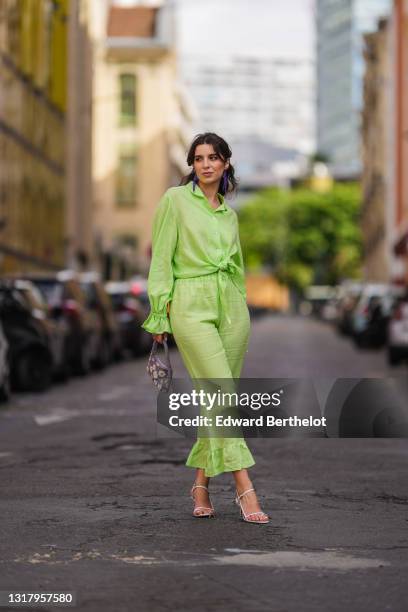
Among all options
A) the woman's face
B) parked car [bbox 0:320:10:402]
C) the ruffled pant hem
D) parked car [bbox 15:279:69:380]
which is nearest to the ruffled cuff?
the ruffled pant hem

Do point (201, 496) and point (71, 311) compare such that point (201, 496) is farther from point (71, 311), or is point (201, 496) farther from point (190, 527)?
point (71, 311)

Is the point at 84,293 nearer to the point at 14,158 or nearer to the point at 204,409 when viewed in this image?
the point at 204,409

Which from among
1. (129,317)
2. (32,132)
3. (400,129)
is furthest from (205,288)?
(400,129)

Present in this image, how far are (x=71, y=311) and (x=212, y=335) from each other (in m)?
15.2

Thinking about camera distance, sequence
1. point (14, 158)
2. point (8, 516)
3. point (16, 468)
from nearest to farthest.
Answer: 1. point (8, 516)
2. point (16, 468)
3. point (14, 158)

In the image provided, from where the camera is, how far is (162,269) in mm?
7242

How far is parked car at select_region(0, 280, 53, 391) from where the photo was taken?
1922 centimetres

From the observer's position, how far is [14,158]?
150 feet

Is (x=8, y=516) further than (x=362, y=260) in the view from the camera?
No

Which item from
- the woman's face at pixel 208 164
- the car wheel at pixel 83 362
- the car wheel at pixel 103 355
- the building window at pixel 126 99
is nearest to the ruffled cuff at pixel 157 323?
the woman's face at pixel 208 164

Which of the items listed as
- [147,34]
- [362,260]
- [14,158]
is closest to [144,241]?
[147,34]

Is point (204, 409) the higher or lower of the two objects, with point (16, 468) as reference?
higher

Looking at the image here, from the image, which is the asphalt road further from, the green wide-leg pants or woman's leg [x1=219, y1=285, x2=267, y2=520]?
the green wide-leg pants

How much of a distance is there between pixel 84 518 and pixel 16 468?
2641mm
